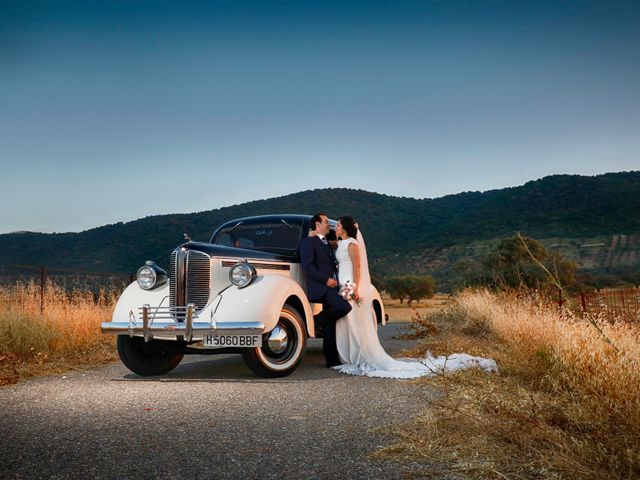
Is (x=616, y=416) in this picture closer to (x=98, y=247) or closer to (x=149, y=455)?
(x=149, y=455)

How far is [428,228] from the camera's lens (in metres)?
59.1

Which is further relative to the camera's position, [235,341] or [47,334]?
[47,334]

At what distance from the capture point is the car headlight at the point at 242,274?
765 cm

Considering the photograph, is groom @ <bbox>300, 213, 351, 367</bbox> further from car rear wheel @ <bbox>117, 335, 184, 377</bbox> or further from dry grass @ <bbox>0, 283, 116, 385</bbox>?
dry grass @ <bbox>0, 283, 116, 385</bbox>

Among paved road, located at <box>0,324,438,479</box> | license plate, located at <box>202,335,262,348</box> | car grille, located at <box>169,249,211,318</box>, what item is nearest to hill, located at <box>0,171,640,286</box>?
car grille, located at <box>169,249,211,318</box>

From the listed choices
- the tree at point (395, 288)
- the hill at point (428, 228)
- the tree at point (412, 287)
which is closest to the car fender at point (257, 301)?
the tree at point (412, 287)

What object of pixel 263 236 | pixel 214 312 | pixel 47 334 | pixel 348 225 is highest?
pixel 348 225

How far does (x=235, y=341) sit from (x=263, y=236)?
2821mm

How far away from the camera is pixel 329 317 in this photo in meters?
8.85

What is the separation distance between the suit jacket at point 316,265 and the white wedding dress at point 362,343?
254mm

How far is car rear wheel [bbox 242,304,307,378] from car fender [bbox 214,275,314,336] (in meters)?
0.32

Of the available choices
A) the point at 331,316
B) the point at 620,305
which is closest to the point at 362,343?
the point at 331,316

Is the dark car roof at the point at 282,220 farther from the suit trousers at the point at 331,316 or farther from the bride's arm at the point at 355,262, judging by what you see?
the suit trousers at the point at 331,316

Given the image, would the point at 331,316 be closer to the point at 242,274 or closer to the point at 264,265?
the point at 264,265
